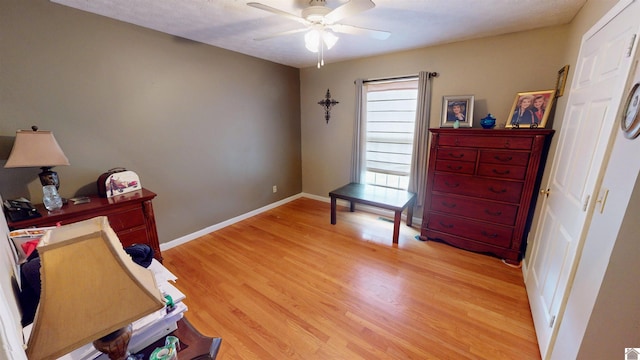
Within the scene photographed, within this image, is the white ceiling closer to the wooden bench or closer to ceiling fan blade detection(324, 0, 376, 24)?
ceiling fan blade detection(324, 0, 376, 24)

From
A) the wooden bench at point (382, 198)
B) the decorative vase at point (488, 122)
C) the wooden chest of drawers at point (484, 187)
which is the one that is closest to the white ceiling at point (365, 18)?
the decorative vase at point (488, 122)

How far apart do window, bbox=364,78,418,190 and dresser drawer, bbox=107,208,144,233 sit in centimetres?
286

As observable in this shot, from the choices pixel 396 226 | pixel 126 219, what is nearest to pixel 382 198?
pixel 396 226

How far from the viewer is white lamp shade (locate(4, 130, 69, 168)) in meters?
1.58

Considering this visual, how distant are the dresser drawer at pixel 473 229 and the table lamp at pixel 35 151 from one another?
343 centimetres

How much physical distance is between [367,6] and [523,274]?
8.62ft

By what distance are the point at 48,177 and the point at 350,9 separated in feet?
8.10

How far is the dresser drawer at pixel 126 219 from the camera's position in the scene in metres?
1.94

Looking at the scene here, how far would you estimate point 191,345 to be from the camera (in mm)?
821

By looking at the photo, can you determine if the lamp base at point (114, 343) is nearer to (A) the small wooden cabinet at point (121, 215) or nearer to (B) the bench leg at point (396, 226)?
(A) the small wooden cabinet at point (121, 215)

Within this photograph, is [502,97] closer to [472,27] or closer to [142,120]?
[472,27]

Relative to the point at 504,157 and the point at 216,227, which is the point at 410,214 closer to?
the point at 504,157

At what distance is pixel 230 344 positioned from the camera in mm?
1570

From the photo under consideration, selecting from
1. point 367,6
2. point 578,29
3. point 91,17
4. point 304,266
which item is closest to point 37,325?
point 367,6
